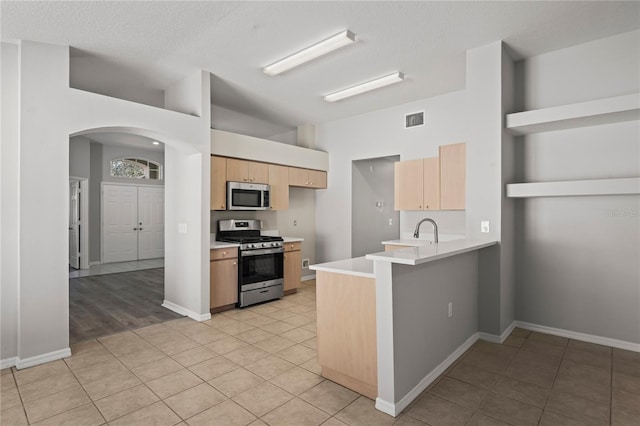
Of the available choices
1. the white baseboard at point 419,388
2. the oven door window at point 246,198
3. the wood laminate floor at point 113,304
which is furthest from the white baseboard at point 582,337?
the wood laminate floor at point 113,304

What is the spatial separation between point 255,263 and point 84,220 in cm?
562

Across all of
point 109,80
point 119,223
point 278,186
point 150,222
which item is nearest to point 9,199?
point 109,80

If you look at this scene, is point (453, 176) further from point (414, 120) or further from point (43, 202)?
point (43, 202)

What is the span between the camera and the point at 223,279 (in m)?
4.54

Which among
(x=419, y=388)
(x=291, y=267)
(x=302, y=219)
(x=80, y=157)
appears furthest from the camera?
(x=80, y=157)

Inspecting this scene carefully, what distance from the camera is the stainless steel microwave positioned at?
4.90 m

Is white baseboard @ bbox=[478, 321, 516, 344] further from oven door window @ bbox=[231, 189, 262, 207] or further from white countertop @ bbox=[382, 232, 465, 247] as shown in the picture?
oven door window @ bbox=[231, 189, 262, 207]

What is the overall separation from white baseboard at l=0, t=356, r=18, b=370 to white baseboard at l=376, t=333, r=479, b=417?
317 cm

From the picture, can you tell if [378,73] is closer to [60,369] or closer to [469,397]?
[469,397]

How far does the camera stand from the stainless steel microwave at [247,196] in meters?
4.90

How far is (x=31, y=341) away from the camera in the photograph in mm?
3045


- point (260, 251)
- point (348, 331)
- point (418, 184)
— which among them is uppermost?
point (418, 184)

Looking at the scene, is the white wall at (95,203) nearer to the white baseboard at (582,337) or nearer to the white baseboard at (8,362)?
the white baseboard at (8,362)

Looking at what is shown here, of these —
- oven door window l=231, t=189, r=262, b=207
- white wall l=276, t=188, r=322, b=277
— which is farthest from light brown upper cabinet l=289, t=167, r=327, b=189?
oven door window l=231, t=189, r=262, b=207
